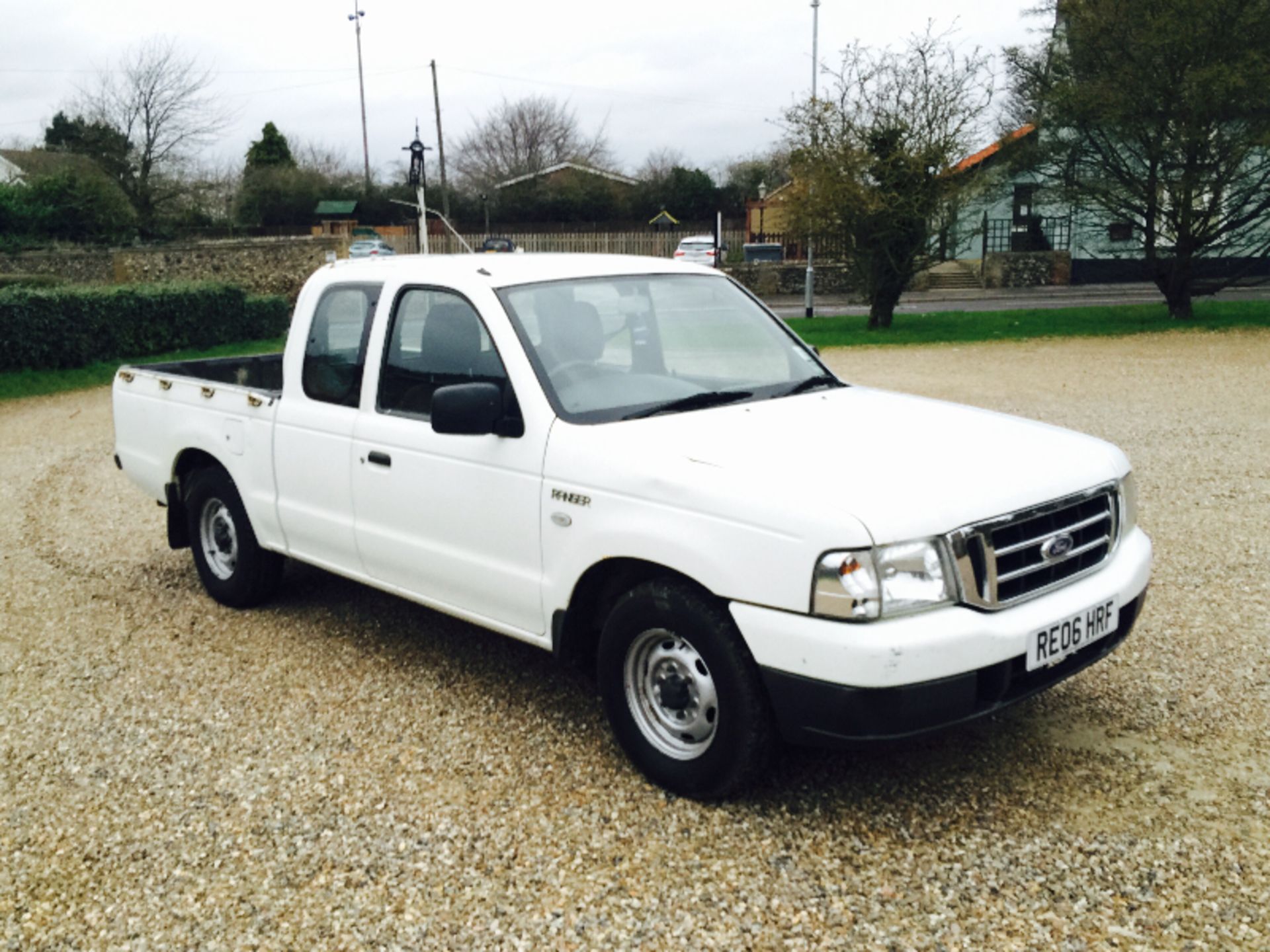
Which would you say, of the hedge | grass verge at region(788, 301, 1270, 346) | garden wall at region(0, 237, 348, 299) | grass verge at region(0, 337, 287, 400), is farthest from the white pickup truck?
A: garden wall at region(0, 237, 348, 299)

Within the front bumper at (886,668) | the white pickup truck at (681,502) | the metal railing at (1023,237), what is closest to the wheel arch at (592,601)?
the white pickup truck at (681,502)

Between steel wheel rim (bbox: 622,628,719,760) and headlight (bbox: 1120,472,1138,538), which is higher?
headlight (bbox: 1120,472,1138,538)

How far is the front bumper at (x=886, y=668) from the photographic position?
3.33 meters

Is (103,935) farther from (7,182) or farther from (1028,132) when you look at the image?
(7,182)

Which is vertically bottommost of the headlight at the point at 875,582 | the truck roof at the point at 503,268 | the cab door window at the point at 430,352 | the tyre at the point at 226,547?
the tyre at the point at 226,547

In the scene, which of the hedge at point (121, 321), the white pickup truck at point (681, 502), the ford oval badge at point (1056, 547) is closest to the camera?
the white pickup truck at point (681, 502)

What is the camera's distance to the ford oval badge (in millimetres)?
3723

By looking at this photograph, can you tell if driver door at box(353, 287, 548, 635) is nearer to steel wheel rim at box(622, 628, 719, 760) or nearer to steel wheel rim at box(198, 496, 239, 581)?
steel wheel rim at box(622, 628, 719, 760)

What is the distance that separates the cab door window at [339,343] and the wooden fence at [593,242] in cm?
3162

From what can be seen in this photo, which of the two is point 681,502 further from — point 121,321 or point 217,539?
point 121,321

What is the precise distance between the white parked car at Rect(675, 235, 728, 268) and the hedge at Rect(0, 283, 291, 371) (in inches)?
626

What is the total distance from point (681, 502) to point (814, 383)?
1497mm

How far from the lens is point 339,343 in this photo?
5258mm

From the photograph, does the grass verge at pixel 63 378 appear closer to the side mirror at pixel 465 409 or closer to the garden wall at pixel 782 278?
the side mirror at pixel 465 409
